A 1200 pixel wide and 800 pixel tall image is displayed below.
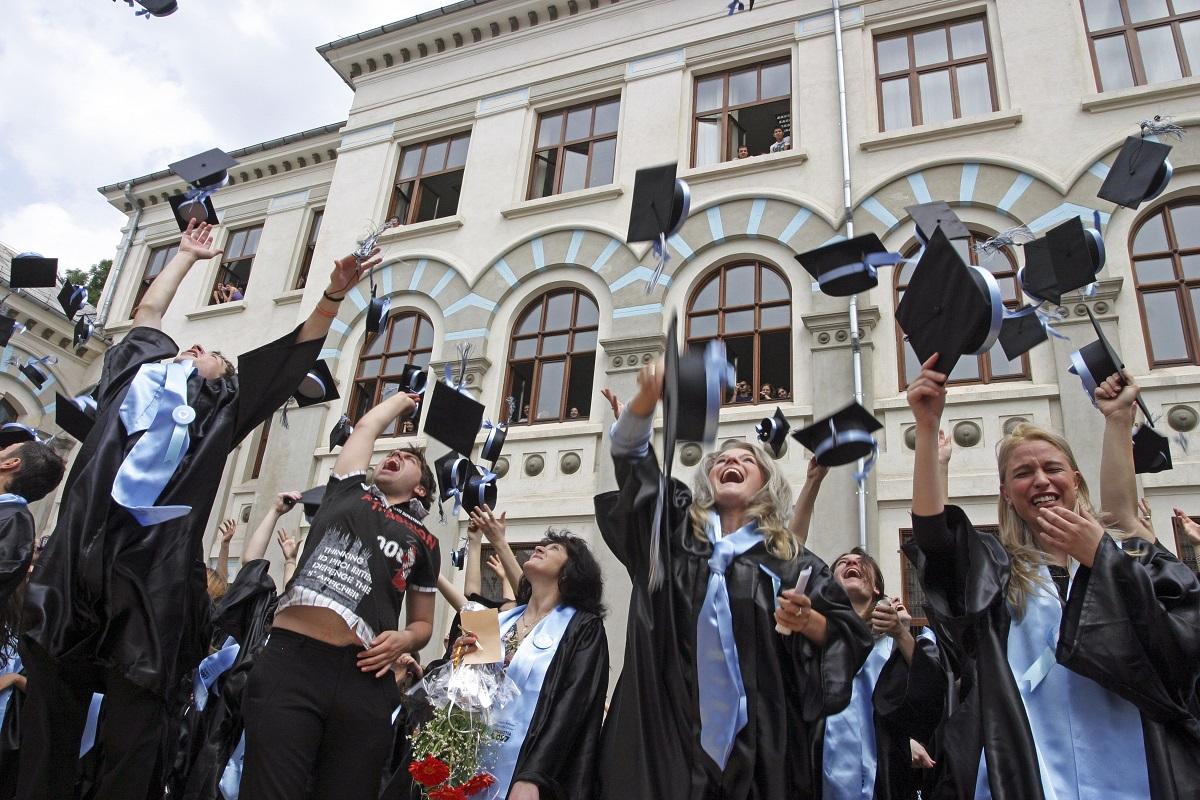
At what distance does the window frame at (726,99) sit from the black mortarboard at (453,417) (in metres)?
7.01

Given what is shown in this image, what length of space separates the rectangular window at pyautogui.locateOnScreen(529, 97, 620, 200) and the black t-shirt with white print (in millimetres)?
10270

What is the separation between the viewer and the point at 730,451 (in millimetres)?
3629

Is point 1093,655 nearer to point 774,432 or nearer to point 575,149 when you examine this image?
point 774,432

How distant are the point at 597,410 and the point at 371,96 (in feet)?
30.2

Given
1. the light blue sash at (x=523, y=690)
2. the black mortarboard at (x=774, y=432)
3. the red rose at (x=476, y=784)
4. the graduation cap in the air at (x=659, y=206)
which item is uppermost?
the graduation cap in the air at (x=659, y=206)

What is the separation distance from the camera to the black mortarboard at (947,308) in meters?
3.02

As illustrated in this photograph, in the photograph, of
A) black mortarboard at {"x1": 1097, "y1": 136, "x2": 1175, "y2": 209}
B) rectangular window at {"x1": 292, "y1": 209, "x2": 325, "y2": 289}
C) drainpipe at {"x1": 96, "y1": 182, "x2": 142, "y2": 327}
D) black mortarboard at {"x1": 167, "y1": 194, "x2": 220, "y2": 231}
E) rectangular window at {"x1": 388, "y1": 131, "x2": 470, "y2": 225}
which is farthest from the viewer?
drainpipe at {"x1": 96, "y1": 182, "x2": 142, "y2": 327}

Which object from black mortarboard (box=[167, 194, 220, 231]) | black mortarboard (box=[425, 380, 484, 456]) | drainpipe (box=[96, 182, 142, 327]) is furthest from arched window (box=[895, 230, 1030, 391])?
drainpipe (box=[96, 182, 142, 327])

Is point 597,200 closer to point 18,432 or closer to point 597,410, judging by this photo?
point 597,410

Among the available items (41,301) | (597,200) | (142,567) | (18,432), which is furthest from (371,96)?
(142,567)

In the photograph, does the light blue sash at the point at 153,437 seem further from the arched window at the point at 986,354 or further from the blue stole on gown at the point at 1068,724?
the arched window at the point at 986,354

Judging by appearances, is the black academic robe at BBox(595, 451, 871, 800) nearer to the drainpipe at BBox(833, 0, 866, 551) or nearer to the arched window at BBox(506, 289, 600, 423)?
the drainpipe at BBox(833, 0, 866, 551)

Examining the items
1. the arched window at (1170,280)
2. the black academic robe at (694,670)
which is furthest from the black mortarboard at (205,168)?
the arched window at (1170,280)

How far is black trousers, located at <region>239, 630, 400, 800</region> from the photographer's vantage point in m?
3.05
